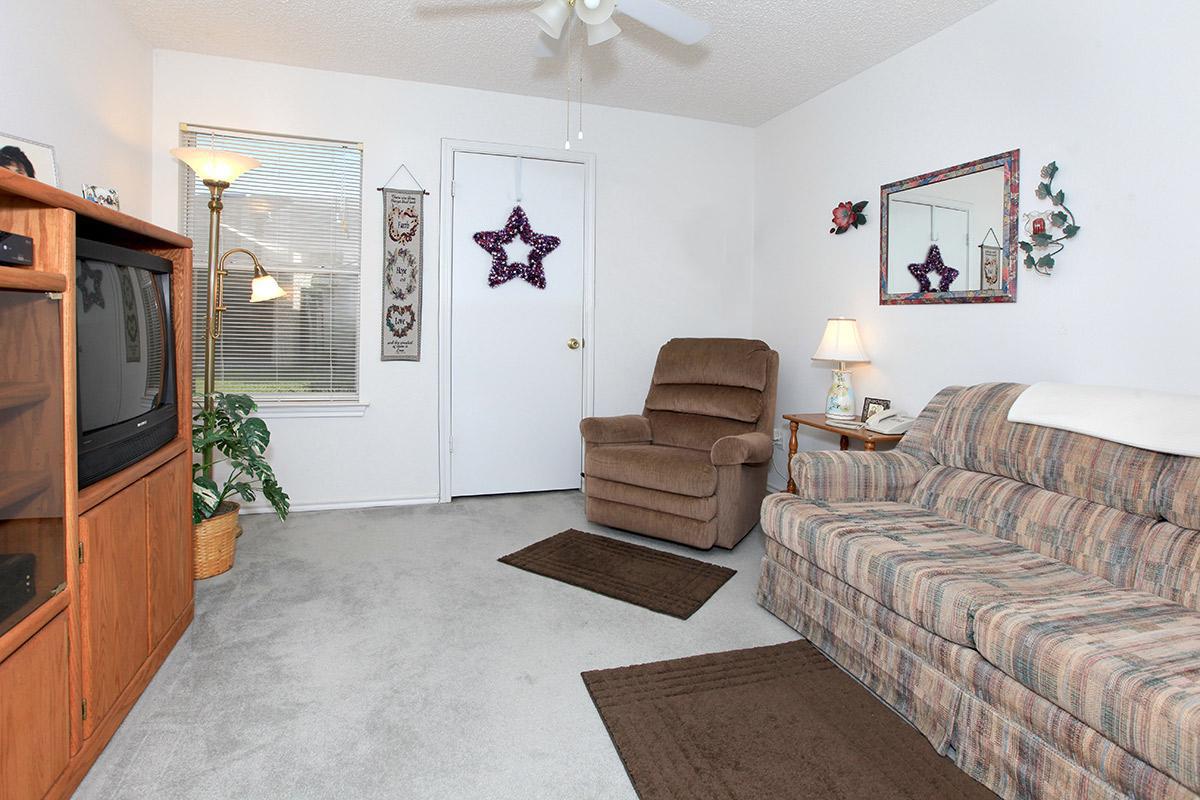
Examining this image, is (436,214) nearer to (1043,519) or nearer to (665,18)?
(665,18)

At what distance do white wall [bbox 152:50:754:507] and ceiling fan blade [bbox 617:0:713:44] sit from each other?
Answer: 182cm

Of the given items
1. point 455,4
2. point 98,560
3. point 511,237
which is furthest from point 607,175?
point 98,560

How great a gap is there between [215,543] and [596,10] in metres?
2.54

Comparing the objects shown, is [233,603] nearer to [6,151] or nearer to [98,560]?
[98,560]

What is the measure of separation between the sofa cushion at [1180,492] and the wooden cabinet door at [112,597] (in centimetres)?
270

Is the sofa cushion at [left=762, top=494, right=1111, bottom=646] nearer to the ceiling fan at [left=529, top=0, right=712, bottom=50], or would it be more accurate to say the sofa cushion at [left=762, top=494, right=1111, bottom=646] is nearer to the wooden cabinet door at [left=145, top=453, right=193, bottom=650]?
the ceiling fan at [left=529, top=0, right=712, bottom=50]

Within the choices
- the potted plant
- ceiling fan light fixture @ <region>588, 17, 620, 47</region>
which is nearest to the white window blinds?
the potted plant

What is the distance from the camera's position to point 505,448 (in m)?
4.29

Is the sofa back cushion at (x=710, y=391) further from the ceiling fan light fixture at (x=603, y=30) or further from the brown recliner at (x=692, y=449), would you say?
the ceiling fan light fixture at (x=603, y=30)

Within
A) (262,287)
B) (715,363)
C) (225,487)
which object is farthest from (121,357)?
(715,363)

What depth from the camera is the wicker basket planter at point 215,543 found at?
112 inches

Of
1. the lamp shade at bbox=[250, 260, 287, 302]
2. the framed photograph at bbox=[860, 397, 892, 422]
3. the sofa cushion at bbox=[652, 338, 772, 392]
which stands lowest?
the framed photograph at bbox=[860, 397, 892, 422]

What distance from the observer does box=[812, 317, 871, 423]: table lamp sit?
3463 mm

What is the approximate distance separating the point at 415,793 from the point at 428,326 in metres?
2.87
